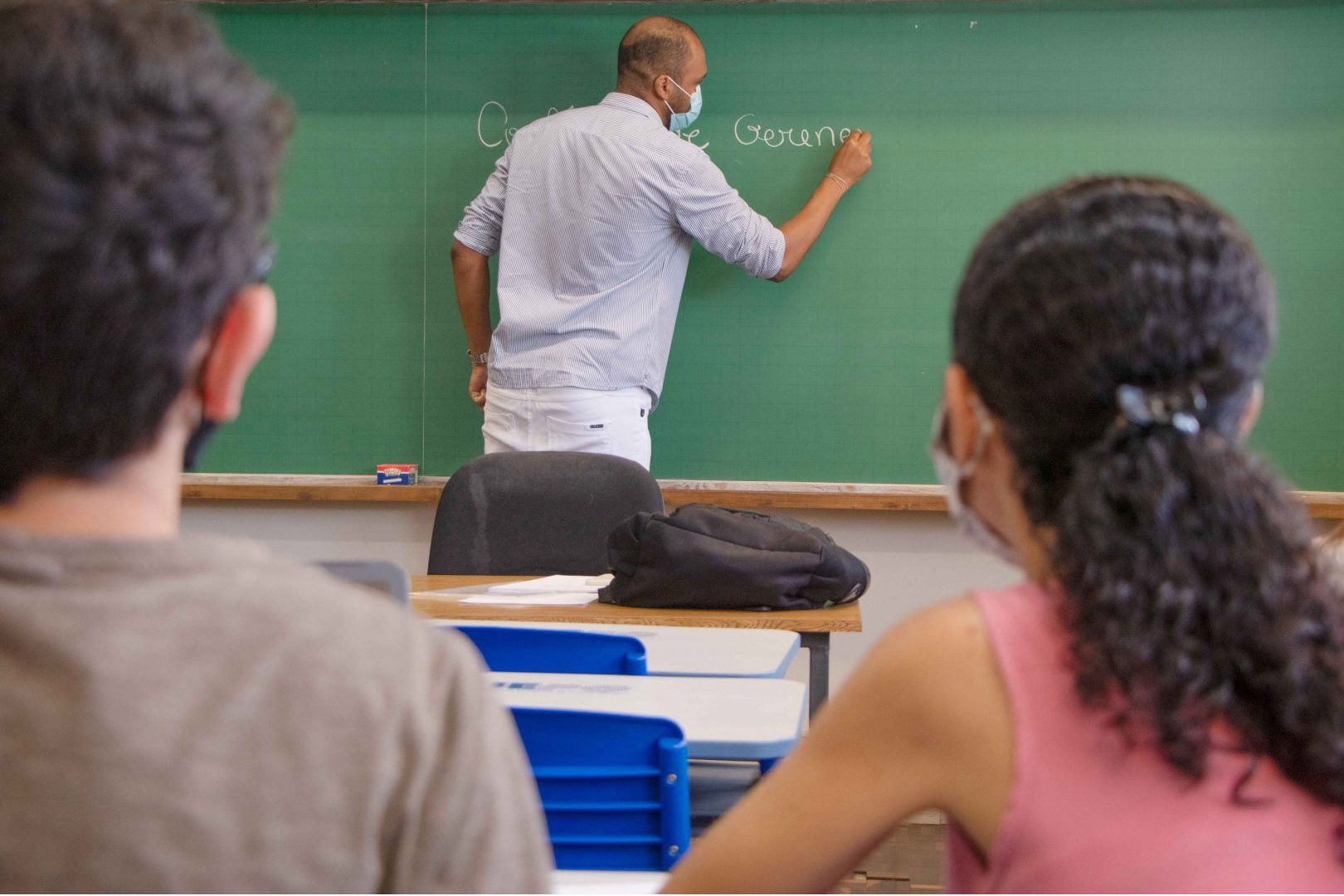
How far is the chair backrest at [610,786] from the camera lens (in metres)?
1.09

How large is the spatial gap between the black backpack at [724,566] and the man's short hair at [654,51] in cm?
148

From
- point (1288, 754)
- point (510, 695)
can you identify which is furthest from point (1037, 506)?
point (510, 695)

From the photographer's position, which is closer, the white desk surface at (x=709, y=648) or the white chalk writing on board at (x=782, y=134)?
the white desk surface at (x=709, y=648)

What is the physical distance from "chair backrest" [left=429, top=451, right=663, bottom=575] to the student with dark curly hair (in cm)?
194

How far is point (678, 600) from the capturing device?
2033 mm

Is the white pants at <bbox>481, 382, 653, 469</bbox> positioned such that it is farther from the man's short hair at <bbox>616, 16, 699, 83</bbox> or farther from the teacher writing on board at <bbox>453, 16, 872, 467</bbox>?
the man's short hair at <bbox>616, 16, 699, 83</bbox>

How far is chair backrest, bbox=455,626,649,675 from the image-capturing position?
145 centimetres

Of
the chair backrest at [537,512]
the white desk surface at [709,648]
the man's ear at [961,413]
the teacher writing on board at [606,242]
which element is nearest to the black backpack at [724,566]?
the white desk surface at [709,648]

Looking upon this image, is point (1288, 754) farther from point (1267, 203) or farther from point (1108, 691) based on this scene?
point (1267, 203)

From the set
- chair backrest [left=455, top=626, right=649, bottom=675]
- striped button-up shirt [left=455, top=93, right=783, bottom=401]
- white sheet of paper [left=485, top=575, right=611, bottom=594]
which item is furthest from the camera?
striped button-up shirt [left=455, top=93, right=783, bottom=401]

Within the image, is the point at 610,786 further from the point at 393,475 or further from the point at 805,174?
the point at 805,174

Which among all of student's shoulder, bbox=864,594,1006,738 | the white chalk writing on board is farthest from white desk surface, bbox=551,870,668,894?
the white chalk writing on board

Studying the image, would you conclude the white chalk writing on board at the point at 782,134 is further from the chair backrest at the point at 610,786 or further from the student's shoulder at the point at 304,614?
the student's shoulder at the point at 304,614

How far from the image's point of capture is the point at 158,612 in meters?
0.52
